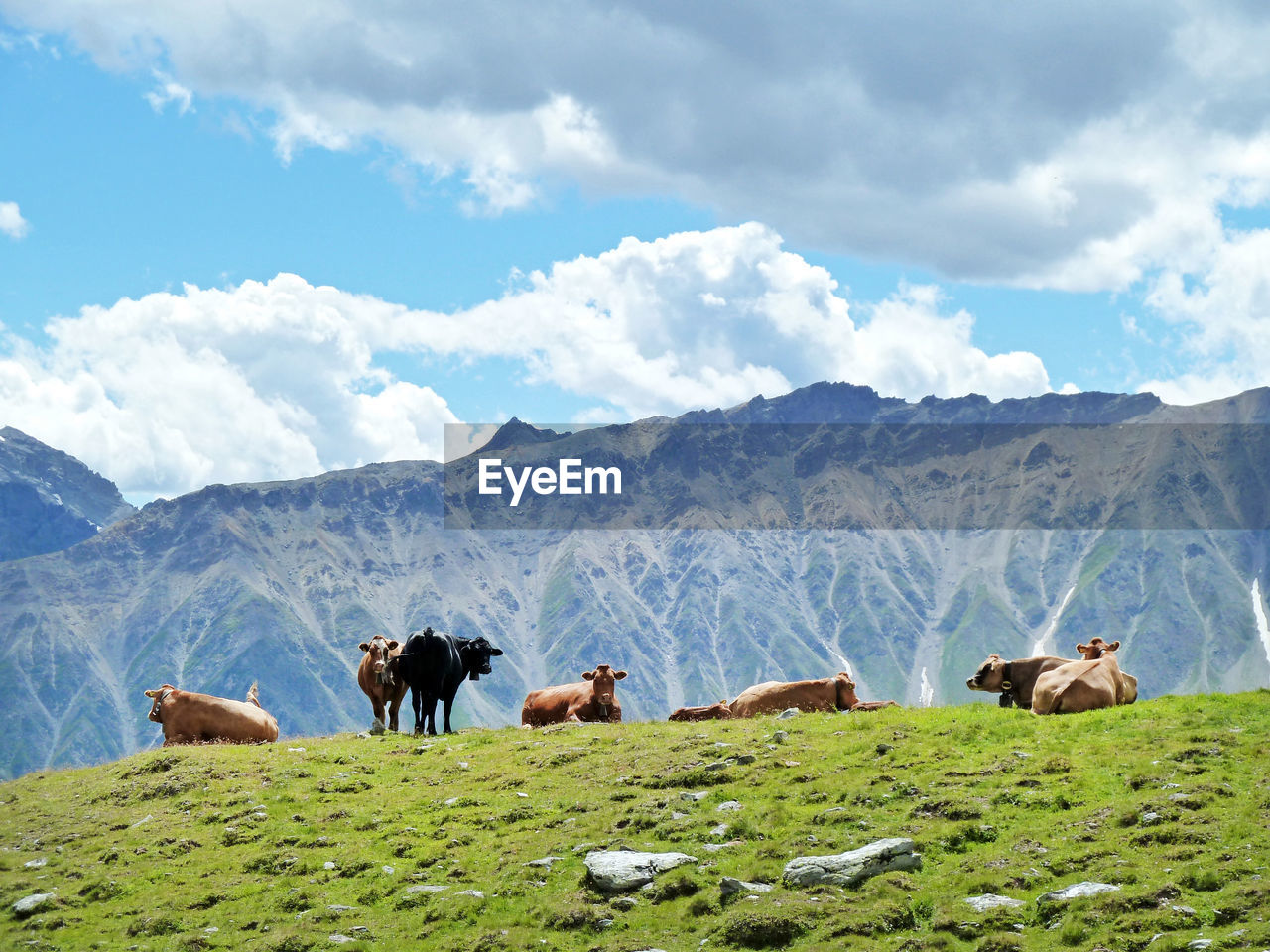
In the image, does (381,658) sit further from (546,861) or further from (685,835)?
(685,835)

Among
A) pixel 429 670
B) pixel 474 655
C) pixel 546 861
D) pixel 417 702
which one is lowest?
pixel 546 861

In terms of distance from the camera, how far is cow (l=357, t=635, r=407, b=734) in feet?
147

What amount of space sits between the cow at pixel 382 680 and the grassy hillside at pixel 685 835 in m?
8.16

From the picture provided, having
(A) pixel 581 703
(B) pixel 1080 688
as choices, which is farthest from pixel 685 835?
(A) pixel 581 703

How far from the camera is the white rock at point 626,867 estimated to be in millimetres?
24109

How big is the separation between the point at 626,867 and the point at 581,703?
2070 cm

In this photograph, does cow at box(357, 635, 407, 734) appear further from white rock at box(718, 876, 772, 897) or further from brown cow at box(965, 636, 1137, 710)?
white rock at box(718, 876, 772, 897)

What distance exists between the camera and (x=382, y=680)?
1778 inches

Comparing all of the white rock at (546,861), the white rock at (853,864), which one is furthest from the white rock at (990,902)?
the white rock at (546,861)

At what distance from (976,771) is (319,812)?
1477cm

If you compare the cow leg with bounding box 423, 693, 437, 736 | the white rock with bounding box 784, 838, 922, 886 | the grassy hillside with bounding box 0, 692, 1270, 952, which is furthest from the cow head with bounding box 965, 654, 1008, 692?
the white rock with bounding box 784, 838, 922, 886

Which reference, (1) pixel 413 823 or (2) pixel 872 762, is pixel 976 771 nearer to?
(2) pixel 872 762

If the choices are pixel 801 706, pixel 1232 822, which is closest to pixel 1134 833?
pixel 1232 822

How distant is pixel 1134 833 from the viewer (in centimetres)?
2345
